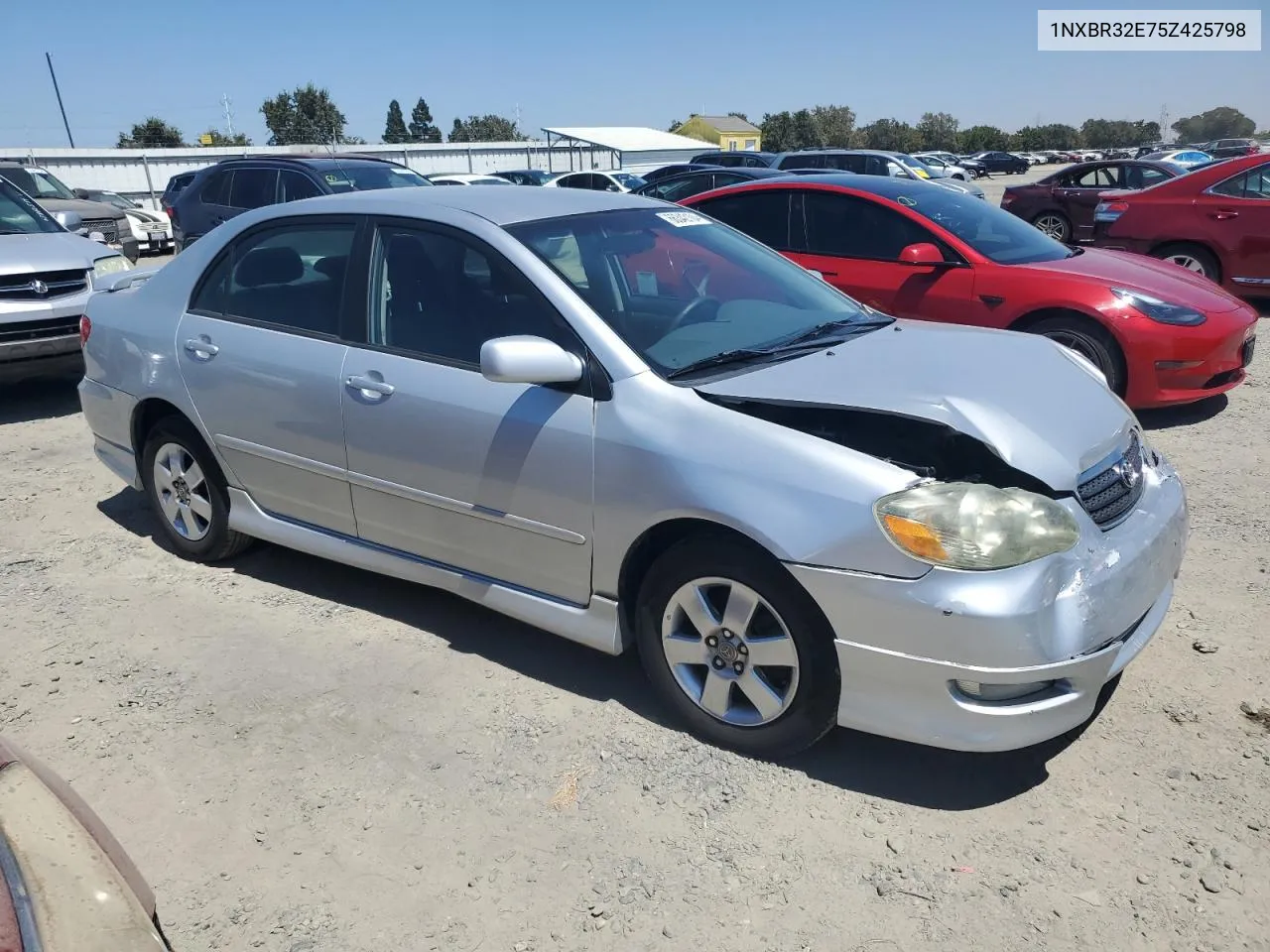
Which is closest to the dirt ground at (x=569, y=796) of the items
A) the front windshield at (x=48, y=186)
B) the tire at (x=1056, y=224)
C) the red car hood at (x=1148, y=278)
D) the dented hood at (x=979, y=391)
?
the dented hood at (x=979, y=391)

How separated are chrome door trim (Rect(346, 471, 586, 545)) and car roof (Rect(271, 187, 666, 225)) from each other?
1.03 m

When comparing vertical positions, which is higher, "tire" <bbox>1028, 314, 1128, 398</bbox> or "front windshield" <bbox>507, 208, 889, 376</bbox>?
"front windshield" <bbox>507, 208, 889, 376</bbox>

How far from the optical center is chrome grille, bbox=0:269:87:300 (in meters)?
7.17

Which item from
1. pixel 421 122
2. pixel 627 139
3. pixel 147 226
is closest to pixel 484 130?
pixel 421 122

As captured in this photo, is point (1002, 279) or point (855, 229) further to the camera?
point (855, 229)

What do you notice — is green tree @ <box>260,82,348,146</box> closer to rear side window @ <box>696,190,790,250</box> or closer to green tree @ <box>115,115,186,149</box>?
green tree @ <box>115,115,186,149</box>

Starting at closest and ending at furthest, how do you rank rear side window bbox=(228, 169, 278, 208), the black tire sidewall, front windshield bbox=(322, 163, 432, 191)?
1. the black tire sidewall
2. front windshield bbox=(322, 163, 432, 191)
3. rear side window bbox=(228, 169, 278, 208)

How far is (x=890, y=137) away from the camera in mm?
84812

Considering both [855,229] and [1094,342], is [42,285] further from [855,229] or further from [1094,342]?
[1094,342]

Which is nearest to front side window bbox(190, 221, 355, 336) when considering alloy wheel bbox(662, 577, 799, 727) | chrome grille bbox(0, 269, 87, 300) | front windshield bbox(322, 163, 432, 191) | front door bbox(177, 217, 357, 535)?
front door bbox(177, 217, 357, 535)

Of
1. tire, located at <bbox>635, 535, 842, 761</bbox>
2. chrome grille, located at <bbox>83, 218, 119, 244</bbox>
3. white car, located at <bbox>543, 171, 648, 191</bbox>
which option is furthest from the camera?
white car, located at <bbox>543, 171, 648, 191</bbox>

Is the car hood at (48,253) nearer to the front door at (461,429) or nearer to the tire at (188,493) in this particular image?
the tire at (188,493)

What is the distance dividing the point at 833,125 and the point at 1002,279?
81283mm

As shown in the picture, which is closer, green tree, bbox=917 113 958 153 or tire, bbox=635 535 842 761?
tire, bbox=635 535 842 761
